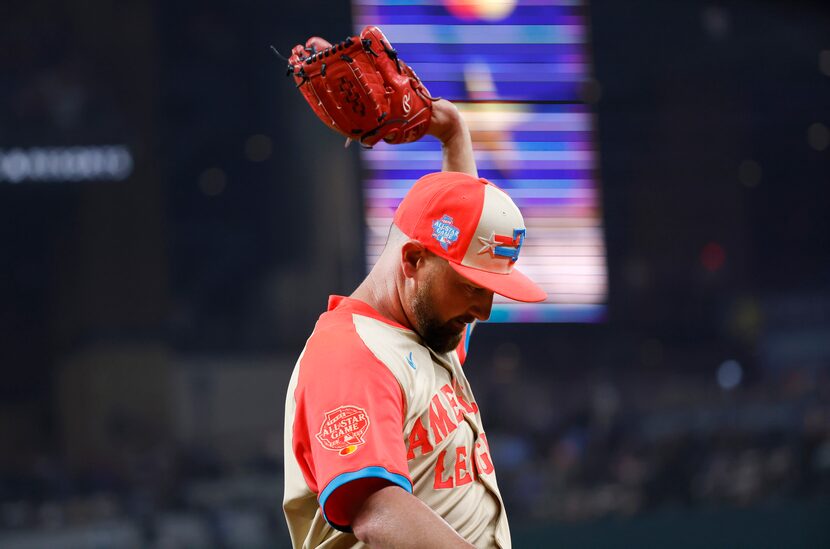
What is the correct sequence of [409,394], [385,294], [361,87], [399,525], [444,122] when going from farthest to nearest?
[444,122] < [361,87] < [385,294] < [409,394] < [399,525]

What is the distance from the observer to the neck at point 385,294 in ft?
4.60

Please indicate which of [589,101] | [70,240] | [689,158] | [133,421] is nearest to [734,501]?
[689,158]

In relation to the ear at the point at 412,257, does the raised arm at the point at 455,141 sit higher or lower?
higher

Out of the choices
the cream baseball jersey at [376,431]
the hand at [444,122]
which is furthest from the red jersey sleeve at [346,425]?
the hand at [444,122]

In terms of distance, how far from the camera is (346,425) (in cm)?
117

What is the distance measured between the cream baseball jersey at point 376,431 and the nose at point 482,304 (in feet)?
0.29

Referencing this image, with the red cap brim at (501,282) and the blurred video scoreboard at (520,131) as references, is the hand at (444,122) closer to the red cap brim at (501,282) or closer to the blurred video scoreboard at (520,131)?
the red cap brim at (501,282)

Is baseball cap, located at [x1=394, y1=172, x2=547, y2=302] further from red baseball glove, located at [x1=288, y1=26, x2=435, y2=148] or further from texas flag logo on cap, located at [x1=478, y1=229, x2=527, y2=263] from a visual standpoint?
red baseball glove, located at [x1=288, y1=26, x2=435, y2=148]

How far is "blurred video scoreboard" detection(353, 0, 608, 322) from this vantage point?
3.90 metres

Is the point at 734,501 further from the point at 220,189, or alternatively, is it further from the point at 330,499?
the point at 330,499

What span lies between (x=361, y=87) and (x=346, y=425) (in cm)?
60

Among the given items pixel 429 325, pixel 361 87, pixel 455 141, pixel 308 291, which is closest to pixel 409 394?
pixel 429 325

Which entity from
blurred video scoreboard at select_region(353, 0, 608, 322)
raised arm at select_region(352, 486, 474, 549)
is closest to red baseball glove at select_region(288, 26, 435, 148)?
raised arm at select_region(352, 486, 474, 549)

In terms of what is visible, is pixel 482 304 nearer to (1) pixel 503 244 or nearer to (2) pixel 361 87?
(1) pixel 503 244
